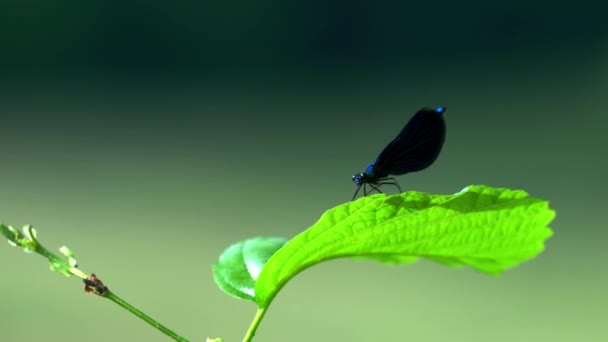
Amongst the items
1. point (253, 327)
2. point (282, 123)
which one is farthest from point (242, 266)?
point (282, 123)

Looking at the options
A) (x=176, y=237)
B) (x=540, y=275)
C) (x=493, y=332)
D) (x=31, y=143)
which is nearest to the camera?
(x=493, y=332)

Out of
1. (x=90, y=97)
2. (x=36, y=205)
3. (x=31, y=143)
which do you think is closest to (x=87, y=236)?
(x=36, y=205)

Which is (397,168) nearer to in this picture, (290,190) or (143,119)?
(290,190)

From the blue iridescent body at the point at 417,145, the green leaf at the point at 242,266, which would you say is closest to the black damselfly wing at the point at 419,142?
the blue iridescent body at the point at 417,145

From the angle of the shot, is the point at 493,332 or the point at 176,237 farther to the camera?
the point at 176,237

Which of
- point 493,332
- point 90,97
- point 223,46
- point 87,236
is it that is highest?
point 223,46

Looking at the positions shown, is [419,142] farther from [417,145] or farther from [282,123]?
[282,123]

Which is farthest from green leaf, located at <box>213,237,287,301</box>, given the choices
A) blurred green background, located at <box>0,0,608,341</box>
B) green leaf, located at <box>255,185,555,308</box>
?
blurred green background, located at <box>0,0,608,341</box>
